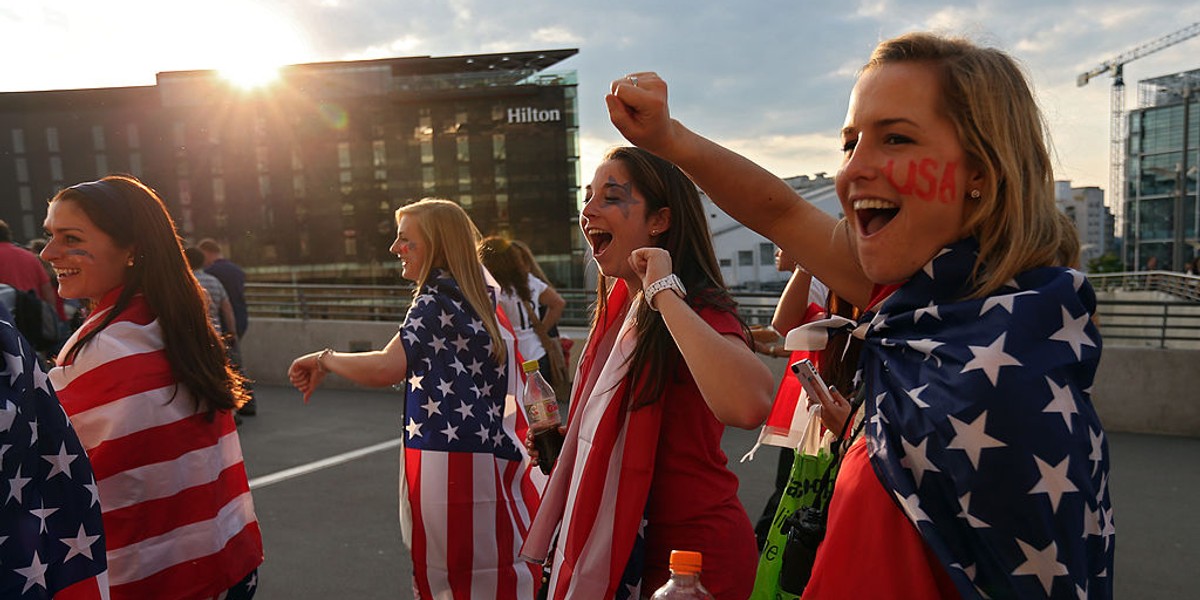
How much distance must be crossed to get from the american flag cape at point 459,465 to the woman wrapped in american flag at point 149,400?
913 millimetres

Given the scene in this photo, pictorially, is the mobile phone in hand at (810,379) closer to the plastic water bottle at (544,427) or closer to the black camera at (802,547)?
the black camera at (802,547)

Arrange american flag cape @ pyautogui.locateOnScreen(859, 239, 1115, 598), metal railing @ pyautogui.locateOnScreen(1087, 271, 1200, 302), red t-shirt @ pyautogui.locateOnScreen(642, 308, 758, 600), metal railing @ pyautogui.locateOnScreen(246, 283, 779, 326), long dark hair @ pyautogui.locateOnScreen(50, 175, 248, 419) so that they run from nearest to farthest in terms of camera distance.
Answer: american flag cape @ pyautogui.locateOnScreen(859, 239, 1115, 598) < red t-shirt @ pyautogui.locateOnScreen(642, 308, 758, 600) < long dark hair @ pyautogui.locateOnScreen(50, 175, 248, 419) < metal railing @ pyautogui.locateOnScreen(246, 283, 779, 326) < metal railing @ pyautogui.locateOnScreen(1087, 271, 1200, 302)

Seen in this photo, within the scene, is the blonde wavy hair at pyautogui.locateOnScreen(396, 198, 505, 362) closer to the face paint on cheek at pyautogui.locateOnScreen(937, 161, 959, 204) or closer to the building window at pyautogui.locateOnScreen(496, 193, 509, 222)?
the face paint on cheek at pyautogui.locateOnScreen(937, 161, 959, 204)

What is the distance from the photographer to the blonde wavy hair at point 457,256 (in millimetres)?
3904

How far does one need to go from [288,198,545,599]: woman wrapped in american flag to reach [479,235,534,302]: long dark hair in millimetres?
2729

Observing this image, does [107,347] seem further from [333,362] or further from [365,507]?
[365,507]

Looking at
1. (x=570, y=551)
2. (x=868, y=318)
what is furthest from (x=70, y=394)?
(x=868, y=318)

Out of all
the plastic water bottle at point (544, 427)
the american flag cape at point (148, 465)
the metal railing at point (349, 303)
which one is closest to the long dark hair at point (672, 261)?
the plastic water bottle at point (544, 427)

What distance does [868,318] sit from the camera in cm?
129

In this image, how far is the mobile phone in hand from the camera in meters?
1.54

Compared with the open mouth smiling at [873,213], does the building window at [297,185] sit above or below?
above

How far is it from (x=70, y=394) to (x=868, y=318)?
230 centimetres

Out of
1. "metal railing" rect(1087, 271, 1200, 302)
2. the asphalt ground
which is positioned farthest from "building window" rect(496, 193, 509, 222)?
the asphalt ground

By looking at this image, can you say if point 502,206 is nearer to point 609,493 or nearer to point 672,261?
point 672,261
